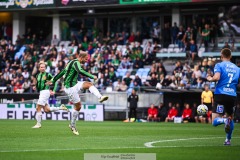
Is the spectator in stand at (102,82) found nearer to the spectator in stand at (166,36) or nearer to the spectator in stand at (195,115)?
the spectator in stand at (166,36)

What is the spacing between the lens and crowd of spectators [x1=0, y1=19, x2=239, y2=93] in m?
37.1

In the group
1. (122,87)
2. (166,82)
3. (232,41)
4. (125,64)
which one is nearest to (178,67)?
(166,82)

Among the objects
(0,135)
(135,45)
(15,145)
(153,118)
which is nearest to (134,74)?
(135,45)

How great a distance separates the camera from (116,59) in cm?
4203

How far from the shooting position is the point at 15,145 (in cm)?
1565

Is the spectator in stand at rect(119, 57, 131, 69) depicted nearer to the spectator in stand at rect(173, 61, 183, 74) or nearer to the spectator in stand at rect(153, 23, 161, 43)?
the spectator in stand at rect(153, 23, 161, 43)

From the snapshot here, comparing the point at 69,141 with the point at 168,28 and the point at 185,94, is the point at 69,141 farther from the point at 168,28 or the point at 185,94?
the point at 168,28

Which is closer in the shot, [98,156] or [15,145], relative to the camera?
[98,156]

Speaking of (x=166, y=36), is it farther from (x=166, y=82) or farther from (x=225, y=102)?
(x=225, y=102)

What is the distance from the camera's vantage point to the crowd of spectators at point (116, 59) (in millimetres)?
37109

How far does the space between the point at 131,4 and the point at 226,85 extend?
2813cm

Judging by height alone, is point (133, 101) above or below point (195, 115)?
above

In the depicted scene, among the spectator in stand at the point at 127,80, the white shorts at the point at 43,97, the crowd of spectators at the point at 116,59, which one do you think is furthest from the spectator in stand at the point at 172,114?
the white shorts at the point at 43,97

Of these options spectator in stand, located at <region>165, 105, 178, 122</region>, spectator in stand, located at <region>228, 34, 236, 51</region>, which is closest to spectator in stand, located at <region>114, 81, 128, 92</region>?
spectator in stand, located at <region>165, 105, 178, 122</region>
